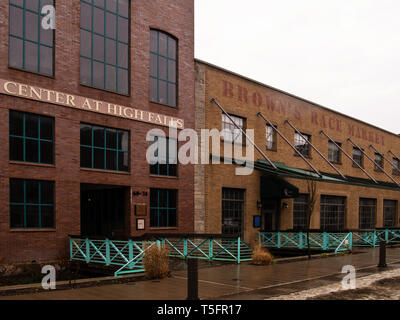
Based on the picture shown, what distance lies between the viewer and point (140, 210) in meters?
21.1

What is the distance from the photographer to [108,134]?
20.5m

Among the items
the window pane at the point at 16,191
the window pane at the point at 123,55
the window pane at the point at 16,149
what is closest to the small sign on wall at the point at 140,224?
the window pane at the point at 16,191

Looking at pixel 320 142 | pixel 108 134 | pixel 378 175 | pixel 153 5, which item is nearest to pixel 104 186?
pixel 108 134

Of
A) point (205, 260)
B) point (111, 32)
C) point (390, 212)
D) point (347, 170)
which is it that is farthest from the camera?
point (390, 212)

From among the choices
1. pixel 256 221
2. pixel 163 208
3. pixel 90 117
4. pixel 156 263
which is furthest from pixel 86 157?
pixel 256 221

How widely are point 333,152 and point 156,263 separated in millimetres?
25331

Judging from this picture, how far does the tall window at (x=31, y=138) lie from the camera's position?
17406 mm

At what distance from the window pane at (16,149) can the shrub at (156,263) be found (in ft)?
22.1

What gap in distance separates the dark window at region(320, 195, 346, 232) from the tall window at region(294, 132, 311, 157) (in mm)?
3323

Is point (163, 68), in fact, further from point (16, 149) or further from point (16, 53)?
point (16, 149)

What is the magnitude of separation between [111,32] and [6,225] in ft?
31.4

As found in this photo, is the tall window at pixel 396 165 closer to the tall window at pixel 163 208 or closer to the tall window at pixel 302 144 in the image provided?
the tall window at pixel 302 144

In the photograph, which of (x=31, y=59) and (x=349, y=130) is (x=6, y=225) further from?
(x=349, y=130)

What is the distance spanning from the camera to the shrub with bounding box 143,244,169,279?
45.7ft
